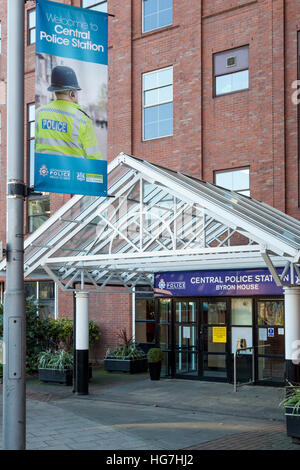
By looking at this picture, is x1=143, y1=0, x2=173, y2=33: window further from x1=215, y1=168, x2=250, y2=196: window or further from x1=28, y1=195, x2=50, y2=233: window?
x1=28, y1=195, x2=50, y2=233: window

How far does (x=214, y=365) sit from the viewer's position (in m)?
17.0

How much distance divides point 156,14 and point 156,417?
48.2ft

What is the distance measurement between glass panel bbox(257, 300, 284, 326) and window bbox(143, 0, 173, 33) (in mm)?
10475

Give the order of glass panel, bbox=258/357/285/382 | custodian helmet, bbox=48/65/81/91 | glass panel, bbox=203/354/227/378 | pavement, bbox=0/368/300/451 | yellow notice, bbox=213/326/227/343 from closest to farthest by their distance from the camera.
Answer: custodian helmet, bbox=48/65/81/91 → pavement, bbox=0/368/300/451 → glass panel, bbox=258/357/285/382 → glass panel, bbox=203/354/227/378 → yellow notice, bbox=213/326/227/343

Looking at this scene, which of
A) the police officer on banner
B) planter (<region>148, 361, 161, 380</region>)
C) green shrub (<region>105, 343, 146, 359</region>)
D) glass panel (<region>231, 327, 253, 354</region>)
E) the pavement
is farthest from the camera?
green shrub (<region>105, 343, 146, 359</region>)

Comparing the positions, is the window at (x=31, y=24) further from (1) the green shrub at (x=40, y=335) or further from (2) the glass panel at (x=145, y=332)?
(2) the glass panel at (x=145, y=332)

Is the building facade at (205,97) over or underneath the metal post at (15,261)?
over

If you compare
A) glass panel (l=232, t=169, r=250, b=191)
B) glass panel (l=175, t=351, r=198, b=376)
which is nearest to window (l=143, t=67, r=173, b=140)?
glass panel (l=232, t=169, r=250, b=191)

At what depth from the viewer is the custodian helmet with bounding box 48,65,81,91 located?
766 cm

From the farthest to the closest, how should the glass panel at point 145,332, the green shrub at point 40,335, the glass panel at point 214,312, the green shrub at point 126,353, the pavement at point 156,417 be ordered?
the glass panel at point 145,332 → the green shrub at point 126,353 → the green shrub at point 40,335 → the glass panel at point 214,312 → the pavement at point 156,417

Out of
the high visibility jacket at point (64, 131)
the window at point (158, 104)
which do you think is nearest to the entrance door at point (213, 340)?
the window at point (158, 104)

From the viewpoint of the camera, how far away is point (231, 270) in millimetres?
16141

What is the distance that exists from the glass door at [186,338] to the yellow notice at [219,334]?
0.64 metres

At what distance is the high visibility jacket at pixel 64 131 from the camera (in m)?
7.38
